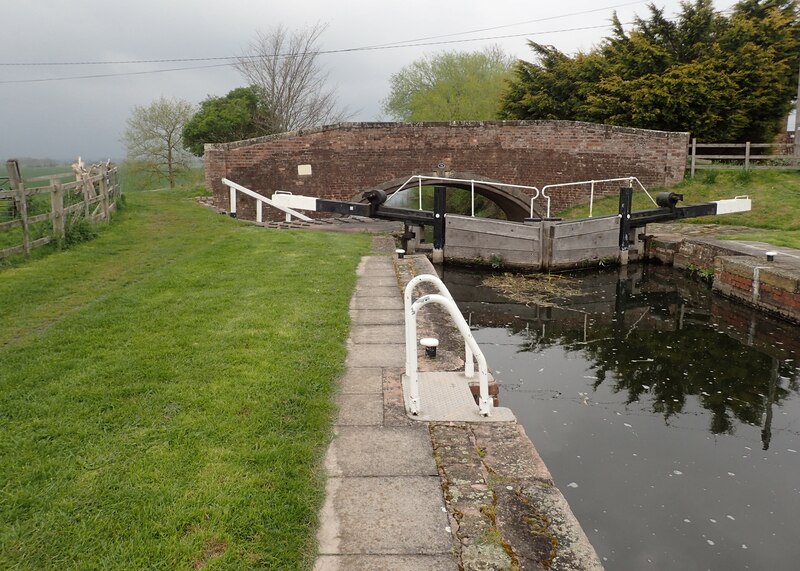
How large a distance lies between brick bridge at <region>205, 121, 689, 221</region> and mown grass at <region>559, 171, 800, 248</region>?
2.07 ft

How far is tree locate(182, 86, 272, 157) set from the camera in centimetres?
2184

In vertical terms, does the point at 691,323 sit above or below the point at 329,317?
below

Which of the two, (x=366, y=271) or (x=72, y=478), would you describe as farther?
(x=366, y=271)

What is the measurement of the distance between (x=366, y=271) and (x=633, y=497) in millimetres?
4984

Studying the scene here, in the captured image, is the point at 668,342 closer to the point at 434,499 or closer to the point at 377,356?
the point at 377,356

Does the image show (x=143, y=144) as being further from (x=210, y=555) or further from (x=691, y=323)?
(x=210, y=555)

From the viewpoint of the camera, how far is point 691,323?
7703 millimetres

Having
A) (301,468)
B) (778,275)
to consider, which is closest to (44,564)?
(301,468)

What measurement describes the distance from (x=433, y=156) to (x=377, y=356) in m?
11.4

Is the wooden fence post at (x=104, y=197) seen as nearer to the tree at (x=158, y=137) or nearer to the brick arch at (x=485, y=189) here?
the brick arch at (x=485, y=189)

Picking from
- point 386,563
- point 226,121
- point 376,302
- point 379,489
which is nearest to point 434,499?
point 379,489

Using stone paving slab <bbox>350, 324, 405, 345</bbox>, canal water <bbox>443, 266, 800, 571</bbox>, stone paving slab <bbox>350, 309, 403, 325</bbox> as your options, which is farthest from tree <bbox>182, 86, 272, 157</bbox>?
stone paving slab <bbox>350, 324, 405, 345</bbox>

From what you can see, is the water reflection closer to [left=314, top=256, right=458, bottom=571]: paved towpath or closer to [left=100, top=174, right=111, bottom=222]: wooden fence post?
[left=314, top=256, right=458, bottom=571]: paved towpath

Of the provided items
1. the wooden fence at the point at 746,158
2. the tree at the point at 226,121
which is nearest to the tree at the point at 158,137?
the tree at the point at 226,121
